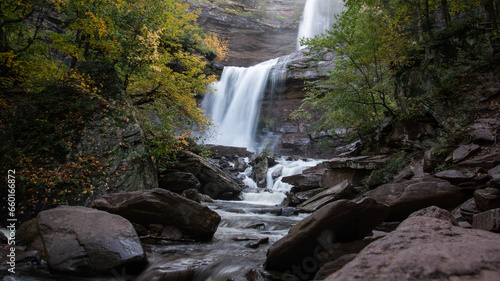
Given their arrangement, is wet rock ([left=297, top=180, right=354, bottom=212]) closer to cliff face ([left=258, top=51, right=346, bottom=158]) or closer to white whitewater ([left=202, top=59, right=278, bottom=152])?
cliff face ([left=258, top=51, right=346, bottom=158])

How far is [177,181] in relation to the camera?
984 centimetres

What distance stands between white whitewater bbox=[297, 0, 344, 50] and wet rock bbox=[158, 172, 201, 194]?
107 feet

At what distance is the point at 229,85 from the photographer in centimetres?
2723

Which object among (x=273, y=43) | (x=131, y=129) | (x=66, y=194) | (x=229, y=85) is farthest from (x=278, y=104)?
(x=66, y=194)

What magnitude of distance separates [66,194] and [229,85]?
73.7ft

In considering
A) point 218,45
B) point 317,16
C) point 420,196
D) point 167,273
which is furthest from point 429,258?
point 317,16

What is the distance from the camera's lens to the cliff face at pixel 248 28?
34.5 m

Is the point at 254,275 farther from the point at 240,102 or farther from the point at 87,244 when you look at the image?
the point at 240,102

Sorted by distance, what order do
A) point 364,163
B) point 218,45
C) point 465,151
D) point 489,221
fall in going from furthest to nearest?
point 218,45, point 364,163, point 465,151, point 489,221

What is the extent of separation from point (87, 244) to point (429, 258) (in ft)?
12.4

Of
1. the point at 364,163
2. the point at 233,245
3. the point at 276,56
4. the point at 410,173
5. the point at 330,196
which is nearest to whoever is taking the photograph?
the point at 233,245

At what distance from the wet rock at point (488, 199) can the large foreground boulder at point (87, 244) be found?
5.13 m

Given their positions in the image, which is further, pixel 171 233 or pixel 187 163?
pixel 187 163

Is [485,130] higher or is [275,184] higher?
[485,130]
